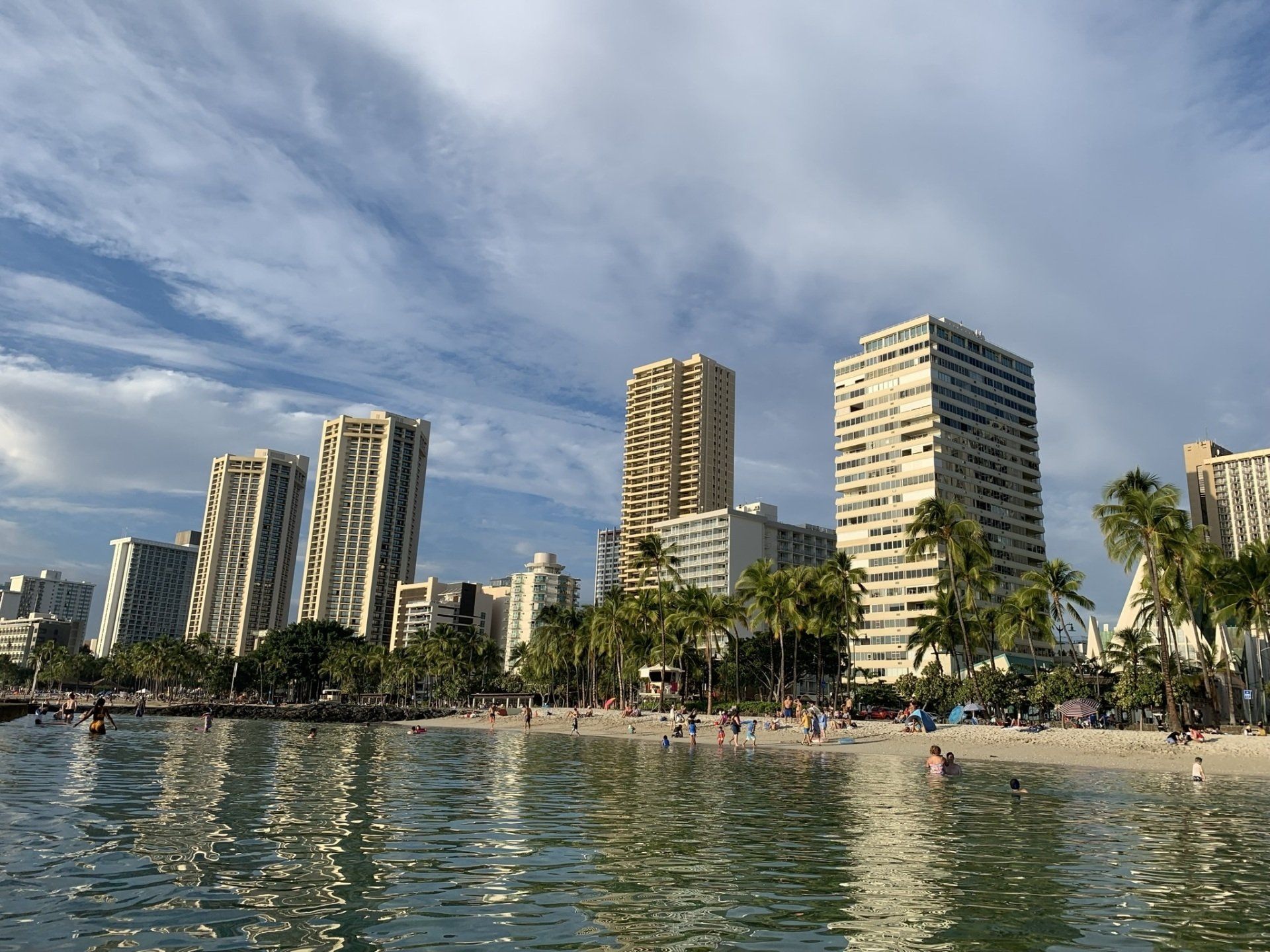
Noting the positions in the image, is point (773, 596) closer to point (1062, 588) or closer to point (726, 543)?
point (1062, 588)

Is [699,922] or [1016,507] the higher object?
[1016,507]

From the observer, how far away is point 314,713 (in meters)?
107

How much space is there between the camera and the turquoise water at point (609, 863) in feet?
37.6

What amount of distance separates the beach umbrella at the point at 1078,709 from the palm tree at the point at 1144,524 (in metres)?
5.32

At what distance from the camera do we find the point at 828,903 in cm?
1343

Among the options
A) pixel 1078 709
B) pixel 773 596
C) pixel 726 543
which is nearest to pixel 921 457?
pixel 726 543

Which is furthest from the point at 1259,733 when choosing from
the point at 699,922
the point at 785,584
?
the point at 699,922

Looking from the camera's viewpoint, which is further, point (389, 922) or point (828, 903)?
point (828, 903)

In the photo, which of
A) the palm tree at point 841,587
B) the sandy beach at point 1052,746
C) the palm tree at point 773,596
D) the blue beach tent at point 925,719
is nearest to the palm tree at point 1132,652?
the sandy beach at point 1052,746

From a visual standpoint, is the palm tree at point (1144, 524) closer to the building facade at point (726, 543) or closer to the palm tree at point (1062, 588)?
the palm tree at point (1062, 588)

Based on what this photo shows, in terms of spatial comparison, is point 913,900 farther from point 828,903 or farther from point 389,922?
point 389,922

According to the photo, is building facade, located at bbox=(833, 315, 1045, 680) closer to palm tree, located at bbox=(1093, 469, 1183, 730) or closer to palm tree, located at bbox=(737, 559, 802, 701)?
palm tree, located at bbox=(737, 559, 802, 701)

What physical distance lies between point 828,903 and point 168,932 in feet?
29.3

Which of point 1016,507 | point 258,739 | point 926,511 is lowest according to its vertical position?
point 258,739
